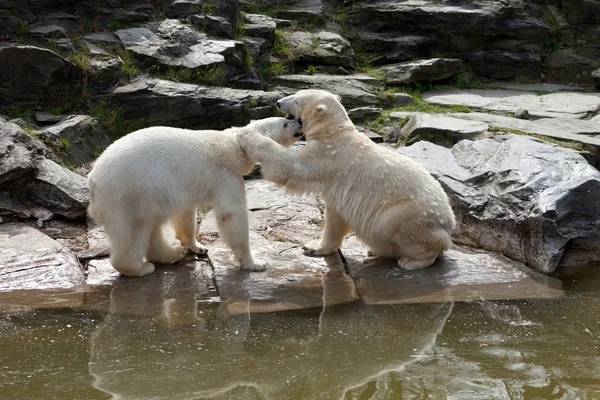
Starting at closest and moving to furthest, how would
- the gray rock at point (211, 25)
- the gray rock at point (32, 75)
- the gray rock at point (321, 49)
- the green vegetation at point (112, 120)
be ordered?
1. the gray rock at point (32, 75)
2. the green vegetation at point (112, 120)
3. the gray rock at point (211, 25)
4. the gray rock at point (321, 49)

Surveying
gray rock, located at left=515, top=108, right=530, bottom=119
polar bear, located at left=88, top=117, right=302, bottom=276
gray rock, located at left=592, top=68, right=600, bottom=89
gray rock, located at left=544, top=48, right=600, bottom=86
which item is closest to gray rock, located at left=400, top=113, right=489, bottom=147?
gray rock, located at left=515, top=108, right=530, bottom=119

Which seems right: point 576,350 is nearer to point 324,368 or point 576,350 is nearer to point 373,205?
point 324,368

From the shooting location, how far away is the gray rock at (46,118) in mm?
9070

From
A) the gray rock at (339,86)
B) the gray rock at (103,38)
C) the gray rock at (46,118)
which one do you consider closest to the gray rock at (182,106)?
the gray rock at (46,118)

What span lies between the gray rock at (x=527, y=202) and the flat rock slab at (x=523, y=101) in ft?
11.9

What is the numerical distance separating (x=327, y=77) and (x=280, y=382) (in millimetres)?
8210

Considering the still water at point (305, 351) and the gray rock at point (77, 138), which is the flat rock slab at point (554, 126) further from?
the gray rock at point (77, 138)

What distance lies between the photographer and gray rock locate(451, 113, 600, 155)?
9.65 metres

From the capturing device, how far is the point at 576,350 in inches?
193

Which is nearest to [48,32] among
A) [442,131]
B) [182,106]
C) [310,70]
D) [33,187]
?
[182,106]

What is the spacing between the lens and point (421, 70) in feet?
41.7

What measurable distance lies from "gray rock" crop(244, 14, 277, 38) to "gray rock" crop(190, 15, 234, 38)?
51cm

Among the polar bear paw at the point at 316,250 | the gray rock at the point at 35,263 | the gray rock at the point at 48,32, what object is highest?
the gray rock at the point at 48,32

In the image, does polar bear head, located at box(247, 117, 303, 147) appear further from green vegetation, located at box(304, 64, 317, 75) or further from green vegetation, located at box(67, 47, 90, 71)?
green vegetation, located at box(304, 64, 317, 75)
